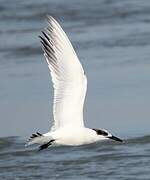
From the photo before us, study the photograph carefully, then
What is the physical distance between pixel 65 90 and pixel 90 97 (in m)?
3.10

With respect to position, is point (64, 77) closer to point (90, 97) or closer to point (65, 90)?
point (65, 90)

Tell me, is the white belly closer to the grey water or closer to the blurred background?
the grey water

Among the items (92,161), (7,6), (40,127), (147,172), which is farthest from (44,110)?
(7,6)

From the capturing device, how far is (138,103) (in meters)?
15.5

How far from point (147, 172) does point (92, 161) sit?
3.57 ft

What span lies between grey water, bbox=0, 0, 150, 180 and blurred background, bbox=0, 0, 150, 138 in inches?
0.5

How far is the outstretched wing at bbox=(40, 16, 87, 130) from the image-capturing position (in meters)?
12.8

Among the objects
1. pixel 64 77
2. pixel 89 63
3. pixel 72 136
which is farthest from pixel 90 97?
pixel 72 136

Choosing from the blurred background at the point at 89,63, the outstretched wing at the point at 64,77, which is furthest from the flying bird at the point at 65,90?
the blurred background at the point at 89,63

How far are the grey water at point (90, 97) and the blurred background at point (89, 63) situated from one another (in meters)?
0.01

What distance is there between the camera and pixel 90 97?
1593cm

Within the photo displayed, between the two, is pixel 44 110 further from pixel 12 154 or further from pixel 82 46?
pixel 82 46

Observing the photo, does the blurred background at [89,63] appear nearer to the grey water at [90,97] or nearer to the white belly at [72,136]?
the grey water at [90,97]

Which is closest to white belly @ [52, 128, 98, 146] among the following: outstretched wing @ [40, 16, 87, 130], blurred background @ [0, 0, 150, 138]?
outstretched wing @ [40, 16, 87, 130]
